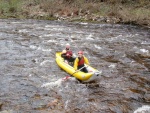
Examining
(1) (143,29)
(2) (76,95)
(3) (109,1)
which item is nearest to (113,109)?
(2) (76,95)

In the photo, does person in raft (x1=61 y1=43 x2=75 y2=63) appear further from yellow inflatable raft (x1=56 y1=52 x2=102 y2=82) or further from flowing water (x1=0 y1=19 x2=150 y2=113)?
flowing water (x1=0 y1=19 x2=150 y2=113)

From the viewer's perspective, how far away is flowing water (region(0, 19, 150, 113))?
8.73 meters

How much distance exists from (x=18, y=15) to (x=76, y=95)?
18.8 m

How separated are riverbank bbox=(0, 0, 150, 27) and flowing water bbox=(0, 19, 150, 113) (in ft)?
12.3

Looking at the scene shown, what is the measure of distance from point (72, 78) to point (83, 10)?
16845mm

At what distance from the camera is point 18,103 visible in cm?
867

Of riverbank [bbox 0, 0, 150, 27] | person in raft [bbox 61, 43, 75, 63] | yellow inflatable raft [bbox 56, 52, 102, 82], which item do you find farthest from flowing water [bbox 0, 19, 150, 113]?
riverbank [bbox 0, 0, 150, 27]

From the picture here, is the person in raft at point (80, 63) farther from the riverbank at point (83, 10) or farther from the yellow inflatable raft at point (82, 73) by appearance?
the riverbank at point (83, 10)

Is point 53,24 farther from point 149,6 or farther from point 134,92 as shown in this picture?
point 134,92

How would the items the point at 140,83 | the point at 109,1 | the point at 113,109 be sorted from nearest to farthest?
the point at 113,109 → the point at 140,83 → the point at 109,1

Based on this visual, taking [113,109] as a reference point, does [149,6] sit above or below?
above

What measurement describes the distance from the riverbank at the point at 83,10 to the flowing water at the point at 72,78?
375 cm

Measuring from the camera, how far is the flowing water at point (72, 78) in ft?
28.6

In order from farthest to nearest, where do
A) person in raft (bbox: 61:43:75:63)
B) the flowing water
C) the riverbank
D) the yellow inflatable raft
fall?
the riverbank, person in raft (bbox: 61:43:75:63), the yellow inflatable raft, the flowing water
